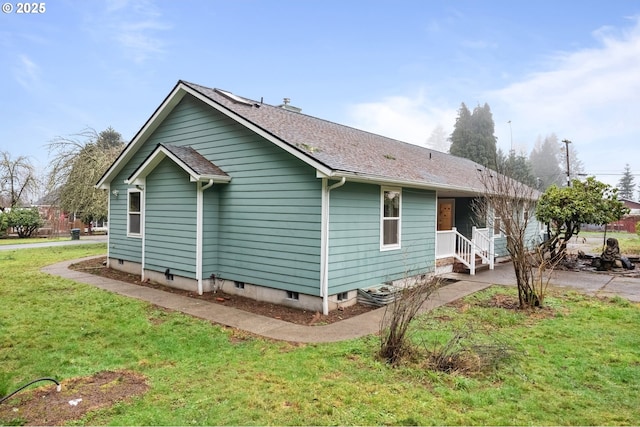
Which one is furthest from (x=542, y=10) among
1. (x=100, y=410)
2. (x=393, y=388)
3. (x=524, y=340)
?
(x=100, y=410)

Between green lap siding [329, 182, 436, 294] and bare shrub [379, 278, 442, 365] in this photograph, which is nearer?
bare shrub [379, 278, 442, 365]

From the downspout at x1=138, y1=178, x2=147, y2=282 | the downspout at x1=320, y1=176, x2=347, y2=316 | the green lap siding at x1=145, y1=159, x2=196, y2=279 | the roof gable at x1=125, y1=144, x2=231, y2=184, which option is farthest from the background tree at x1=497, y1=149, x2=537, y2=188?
the downspout at x1=138, y1=178, x2=147, y2=282

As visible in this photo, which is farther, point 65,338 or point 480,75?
point 480,75

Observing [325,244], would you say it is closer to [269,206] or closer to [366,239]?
[366,239]

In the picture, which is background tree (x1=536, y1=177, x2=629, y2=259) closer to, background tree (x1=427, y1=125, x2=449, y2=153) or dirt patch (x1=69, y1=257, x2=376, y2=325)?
dirt patch (x1=69, y1=257, x2=376, y2=325)

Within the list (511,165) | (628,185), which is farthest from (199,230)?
(628,185)

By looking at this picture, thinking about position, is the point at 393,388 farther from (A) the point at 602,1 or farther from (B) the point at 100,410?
(A) the point at 602,1

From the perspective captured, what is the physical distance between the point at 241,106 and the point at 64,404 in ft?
24.7

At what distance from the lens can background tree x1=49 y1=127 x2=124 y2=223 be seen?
20.3m

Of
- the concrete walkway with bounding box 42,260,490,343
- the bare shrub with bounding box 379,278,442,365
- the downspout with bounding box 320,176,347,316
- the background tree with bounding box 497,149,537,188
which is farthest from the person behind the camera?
the background tree with bounding box 497,149,537,188

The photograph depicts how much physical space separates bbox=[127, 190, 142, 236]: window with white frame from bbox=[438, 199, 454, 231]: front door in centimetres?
1079

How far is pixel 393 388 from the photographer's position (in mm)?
4055

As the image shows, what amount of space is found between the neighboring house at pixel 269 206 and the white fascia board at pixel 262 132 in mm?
30

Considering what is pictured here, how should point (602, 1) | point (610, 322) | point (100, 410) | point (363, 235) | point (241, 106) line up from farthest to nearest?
point (602, 1) → point (241, 106) → point (363, 235) → point (610, 322) → point (100, 410)
